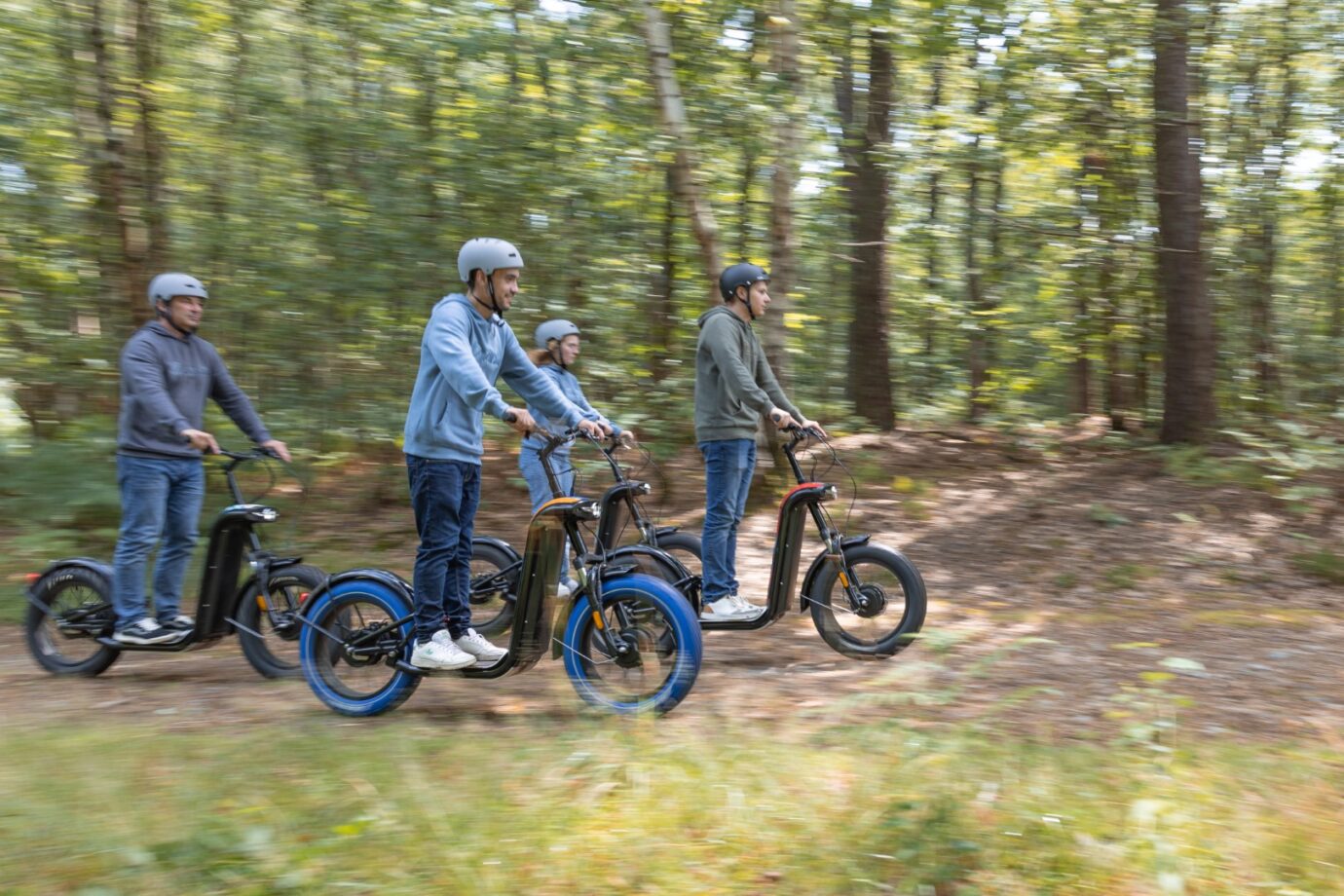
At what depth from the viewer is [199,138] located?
10.3 m

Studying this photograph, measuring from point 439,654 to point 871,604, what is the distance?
8.19 ft

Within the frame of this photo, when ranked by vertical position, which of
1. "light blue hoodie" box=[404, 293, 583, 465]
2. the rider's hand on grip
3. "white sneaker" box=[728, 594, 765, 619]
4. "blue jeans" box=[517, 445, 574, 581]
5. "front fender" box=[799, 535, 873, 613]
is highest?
"light blue hoodie" box=[404, 293, 583, 465]

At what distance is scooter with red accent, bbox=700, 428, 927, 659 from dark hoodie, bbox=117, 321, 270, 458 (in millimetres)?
3015

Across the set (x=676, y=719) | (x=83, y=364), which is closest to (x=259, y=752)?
(x=676, y=719)

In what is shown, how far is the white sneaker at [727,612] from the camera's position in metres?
6.75

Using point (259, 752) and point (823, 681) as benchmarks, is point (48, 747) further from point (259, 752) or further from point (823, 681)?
point (823, 681)

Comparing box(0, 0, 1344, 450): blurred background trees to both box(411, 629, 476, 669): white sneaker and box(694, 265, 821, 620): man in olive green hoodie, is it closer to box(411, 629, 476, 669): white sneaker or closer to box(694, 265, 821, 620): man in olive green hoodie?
box(694, 265, 821, 620): man in olive green hoodie

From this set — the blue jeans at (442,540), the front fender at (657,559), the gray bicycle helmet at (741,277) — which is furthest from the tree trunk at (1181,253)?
the blue jeans at (442,540)

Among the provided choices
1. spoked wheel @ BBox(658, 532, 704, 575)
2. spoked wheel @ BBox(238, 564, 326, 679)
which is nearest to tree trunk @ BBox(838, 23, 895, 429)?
spoked wheel @ BBox(658, 532, 704, 575)

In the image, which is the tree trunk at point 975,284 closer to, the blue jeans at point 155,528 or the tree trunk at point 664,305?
the tree trunk at point 664,305

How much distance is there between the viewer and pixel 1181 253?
11188 millimetres

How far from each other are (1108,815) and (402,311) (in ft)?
26.1

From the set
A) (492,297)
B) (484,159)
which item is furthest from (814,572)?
(484,159)

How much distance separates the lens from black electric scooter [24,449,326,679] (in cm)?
614
